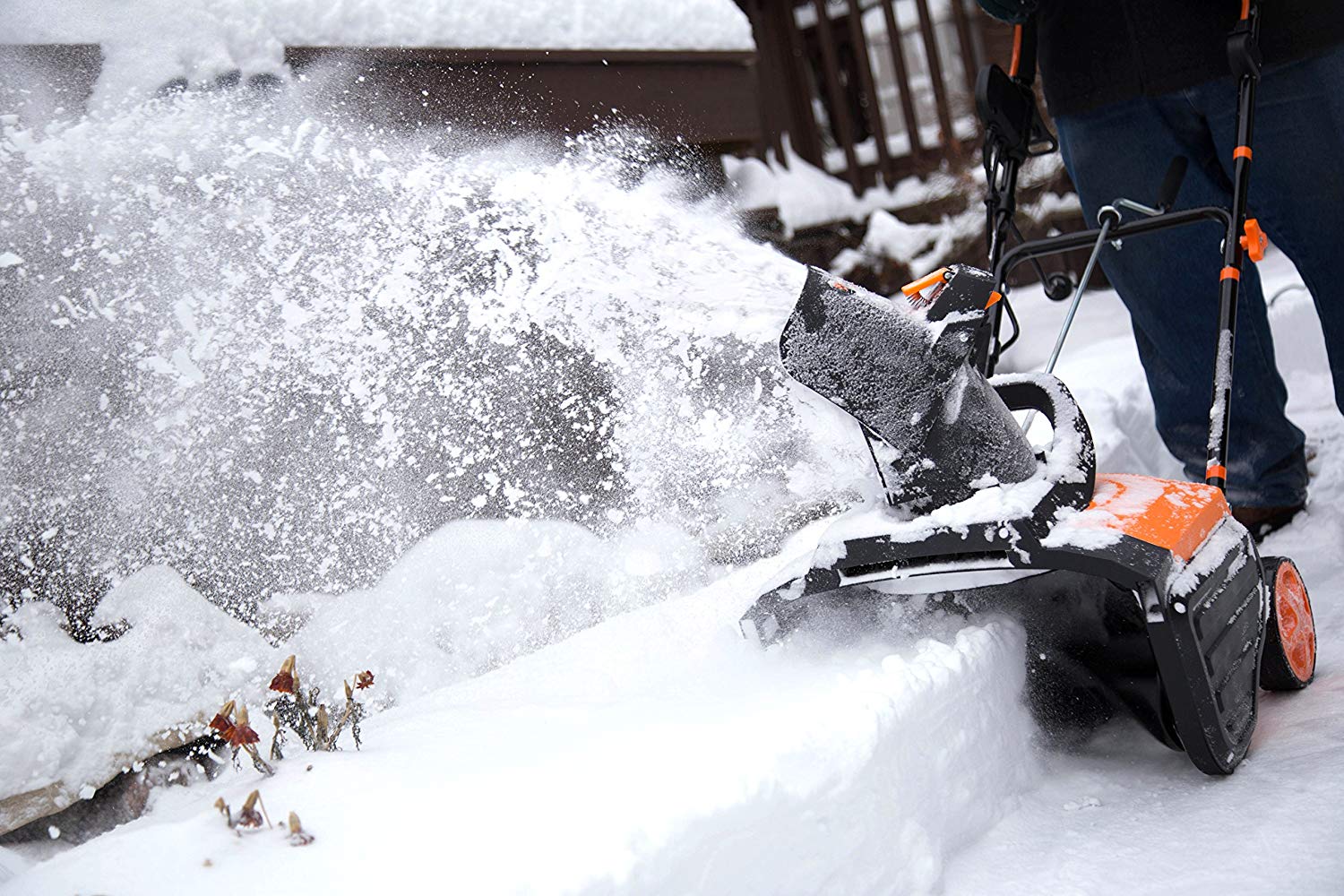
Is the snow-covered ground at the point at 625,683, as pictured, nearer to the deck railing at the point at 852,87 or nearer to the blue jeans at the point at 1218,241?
the blue jeans at the point at 1218,241

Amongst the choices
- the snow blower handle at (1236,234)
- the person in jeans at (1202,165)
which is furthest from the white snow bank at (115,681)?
the person in jeans at (1202,165)

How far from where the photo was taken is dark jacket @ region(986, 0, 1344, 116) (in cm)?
229

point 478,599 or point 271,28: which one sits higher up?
point 271,28

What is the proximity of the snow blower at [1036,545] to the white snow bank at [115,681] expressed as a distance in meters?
1.09

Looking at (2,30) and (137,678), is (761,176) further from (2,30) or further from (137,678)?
(137,678)

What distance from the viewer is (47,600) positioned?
6.89ft

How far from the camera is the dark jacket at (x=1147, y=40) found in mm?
2287

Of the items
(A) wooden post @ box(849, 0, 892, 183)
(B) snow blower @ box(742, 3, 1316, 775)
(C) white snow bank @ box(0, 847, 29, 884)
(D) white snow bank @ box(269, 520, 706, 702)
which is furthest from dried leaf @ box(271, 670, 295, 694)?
(A) wooden post @ box(849, 0, 892, 183)

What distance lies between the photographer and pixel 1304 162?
236cm

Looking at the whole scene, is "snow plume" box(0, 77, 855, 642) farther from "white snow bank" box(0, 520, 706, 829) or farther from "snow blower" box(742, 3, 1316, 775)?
"snow blower" box(742, 3, 1316, 775)

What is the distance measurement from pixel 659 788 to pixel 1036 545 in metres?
0.64

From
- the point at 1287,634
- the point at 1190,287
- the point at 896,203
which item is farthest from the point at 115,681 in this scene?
the point at 896,203

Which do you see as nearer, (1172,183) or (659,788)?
(659,788)

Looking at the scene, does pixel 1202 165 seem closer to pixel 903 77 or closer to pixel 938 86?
pixel 938 86
